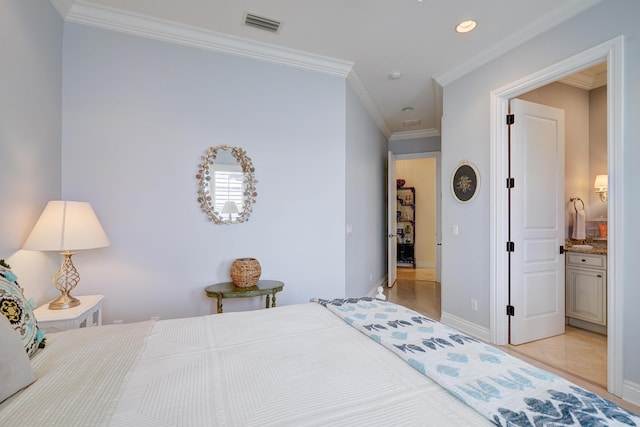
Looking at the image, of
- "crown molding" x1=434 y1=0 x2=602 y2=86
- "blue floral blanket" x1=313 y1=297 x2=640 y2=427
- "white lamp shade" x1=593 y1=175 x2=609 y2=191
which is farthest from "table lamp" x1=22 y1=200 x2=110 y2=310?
"white lamp shade" x1=593 y1=175 x2=609 y2=191

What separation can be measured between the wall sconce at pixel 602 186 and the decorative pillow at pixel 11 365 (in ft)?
16.1

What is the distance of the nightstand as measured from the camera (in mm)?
1713

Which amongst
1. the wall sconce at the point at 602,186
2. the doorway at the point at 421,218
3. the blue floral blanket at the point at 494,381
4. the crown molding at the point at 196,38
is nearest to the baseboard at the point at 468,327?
the blue floral blanket at the point at 494,381

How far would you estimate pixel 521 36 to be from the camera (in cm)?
258

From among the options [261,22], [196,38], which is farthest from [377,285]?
[196,38]

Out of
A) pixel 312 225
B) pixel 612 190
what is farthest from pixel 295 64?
pixel 612 190

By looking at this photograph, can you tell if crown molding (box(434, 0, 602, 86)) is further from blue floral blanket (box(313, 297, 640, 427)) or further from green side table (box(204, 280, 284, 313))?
green side table (box(204, 280, 284, 313))

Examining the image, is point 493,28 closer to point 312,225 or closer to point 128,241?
point 312,225

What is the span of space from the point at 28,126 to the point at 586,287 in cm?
504

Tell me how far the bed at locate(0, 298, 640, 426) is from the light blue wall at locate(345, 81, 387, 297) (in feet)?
6.93

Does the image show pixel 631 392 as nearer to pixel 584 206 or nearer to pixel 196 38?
pixel 584 206

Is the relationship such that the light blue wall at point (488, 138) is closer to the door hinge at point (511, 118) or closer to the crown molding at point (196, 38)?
the door hinge at point (511, 118)

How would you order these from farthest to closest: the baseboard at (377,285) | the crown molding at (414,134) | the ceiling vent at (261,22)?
the crown molding at (414,134) → the baseboard at (377,285) → the ceiling vent at (261,22)

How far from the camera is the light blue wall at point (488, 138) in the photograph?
193 cm
